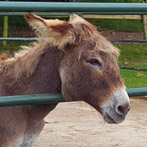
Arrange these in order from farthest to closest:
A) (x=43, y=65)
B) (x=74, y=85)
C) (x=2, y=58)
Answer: (x=2, y=58) → (x=43, y=65) → (x=74, y=85)

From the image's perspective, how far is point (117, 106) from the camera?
2.60 meters

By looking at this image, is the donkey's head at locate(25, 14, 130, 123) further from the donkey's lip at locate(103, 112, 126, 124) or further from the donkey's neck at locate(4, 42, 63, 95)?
the donkey's neck at locate(4, 42, 63, 95)

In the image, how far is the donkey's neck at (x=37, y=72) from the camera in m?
3.13

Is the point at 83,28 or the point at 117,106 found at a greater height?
the point at 83,28

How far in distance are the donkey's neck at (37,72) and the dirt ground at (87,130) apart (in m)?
1.66

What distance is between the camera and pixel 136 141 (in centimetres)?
549

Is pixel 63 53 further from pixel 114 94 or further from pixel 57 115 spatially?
pixel 57 115

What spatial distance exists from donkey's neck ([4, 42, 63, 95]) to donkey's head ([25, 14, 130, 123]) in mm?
123

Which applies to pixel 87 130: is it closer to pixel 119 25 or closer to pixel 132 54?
pixel 132 54

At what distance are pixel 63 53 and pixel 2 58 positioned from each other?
0.95 meters

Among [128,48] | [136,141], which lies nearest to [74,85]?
[136,141]

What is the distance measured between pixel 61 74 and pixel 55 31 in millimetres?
372

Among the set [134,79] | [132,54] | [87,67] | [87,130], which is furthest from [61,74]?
[132,54]

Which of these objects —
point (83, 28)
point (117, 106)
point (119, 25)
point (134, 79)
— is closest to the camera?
point (117, 106)
